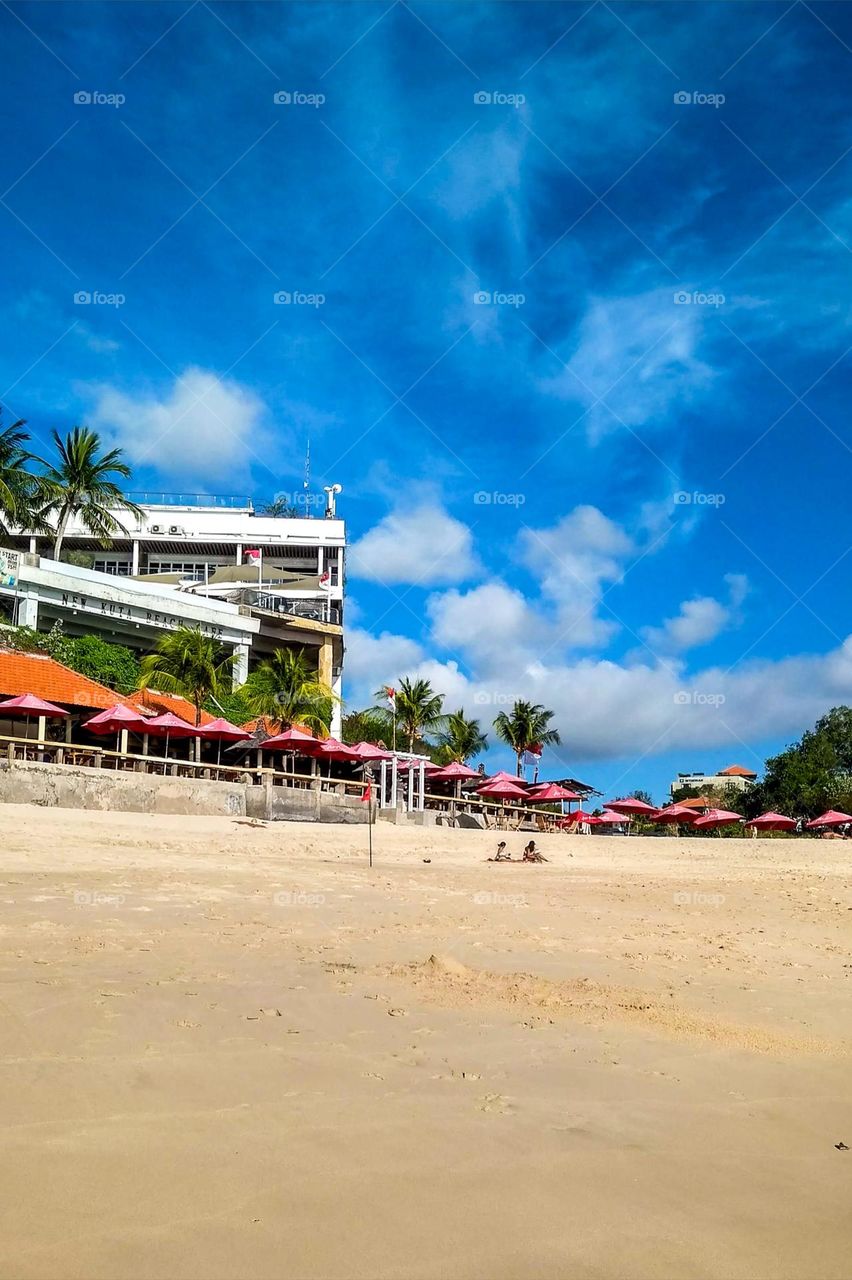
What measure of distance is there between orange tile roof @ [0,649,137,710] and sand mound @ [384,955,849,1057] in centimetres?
2984

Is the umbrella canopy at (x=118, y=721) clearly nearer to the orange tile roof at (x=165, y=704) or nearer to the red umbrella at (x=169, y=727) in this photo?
the red umbrella at (x=169, y=727)

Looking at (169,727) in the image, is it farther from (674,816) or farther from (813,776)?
(813,776)

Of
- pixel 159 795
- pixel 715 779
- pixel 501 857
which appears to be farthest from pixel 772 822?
pixel 715 779

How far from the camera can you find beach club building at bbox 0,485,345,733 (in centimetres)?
4744

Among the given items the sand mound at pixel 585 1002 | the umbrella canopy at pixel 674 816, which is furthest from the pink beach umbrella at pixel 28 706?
the umbrella canopy at pixel 674 816

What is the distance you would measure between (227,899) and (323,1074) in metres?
6.42

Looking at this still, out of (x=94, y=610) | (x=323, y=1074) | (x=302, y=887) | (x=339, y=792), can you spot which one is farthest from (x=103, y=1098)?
(x=94, y=610)

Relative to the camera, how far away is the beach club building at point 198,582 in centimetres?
4744

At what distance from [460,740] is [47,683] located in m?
35.3

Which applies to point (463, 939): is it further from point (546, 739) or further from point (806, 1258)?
point (546, 739)

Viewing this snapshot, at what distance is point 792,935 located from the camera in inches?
433

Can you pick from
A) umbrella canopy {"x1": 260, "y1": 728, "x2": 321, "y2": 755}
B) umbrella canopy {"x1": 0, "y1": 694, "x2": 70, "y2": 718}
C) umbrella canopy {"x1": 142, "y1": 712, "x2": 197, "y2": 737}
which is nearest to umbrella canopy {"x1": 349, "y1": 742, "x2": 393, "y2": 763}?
umbrella canopy {"x1": 260, "y1": 728, "x2": 321, "y2": 755}

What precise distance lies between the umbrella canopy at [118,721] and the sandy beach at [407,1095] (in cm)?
2165

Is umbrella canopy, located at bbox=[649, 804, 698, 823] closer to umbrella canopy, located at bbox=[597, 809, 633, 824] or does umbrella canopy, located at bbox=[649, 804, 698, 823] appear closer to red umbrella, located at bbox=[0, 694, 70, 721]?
umbrella canopy, located at bbox=[597, 809, 633, 824]
